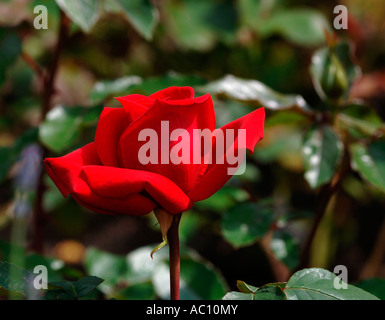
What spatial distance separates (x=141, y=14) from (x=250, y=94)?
25cm

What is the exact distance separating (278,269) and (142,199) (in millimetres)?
837

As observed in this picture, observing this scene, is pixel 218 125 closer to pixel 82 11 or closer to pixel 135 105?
pixel 82 11

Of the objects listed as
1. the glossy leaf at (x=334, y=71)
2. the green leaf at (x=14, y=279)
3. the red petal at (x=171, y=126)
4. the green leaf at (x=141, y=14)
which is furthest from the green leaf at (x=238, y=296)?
the green leaf at (x=141, y=14)

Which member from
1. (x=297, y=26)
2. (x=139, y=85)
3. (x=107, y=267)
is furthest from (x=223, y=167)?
(x=297, y=26)

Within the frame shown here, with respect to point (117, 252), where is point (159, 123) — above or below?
below

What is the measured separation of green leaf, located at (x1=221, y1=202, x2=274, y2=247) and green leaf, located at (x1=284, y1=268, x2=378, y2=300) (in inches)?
11.6

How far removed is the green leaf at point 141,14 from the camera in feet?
2.75

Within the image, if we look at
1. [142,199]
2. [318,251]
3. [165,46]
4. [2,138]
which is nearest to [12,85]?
[2,138]

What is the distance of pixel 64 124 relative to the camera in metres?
0.90

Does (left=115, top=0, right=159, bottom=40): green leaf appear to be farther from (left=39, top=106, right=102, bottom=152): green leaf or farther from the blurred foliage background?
(left=39, top=106, right=102, bottom=152): green leaf

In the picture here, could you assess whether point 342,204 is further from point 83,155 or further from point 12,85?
point 83,155

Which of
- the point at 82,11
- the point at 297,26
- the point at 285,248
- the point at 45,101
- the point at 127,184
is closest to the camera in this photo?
the point at 127,184

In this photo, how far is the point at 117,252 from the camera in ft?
5.66

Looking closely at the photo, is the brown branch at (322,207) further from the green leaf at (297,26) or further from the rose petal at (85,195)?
the green leaf at (297,26)
